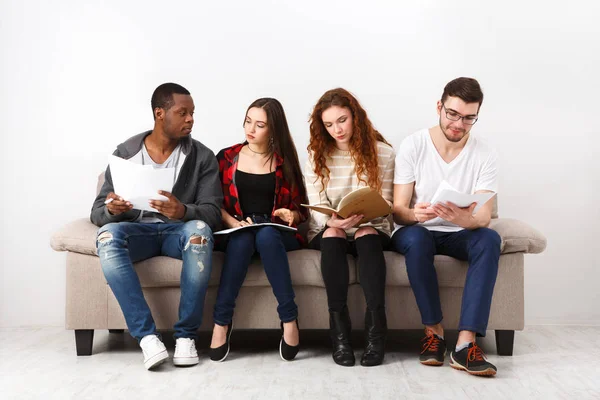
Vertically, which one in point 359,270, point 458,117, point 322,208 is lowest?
point 359,270

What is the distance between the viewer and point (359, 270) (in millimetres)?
2814

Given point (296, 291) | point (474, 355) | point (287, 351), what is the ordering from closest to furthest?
point (474, 355)
point (287, 351)
point (296, 291)

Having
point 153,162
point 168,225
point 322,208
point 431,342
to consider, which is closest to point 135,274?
point 168,225

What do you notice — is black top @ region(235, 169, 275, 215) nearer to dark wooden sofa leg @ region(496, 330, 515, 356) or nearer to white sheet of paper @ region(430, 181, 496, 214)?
white sheet of paper @ region(430, 181, 496, 214)

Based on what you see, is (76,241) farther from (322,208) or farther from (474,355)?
(474,355)

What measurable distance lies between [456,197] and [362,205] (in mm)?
337

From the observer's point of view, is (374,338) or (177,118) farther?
(177,118)

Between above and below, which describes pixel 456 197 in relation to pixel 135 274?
above

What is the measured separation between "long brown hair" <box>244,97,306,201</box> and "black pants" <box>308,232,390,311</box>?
413 millimetres

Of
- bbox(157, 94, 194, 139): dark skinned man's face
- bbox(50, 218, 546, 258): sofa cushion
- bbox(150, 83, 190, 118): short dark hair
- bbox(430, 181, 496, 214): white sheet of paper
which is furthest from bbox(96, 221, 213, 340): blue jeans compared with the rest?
bbox(430, 181, 496, 214): white sheet of paper

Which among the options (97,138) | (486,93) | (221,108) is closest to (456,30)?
(486,93)

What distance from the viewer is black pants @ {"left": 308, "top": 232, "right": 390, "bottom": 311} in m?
2.77

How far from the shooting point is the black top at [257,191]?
3148 millimetres

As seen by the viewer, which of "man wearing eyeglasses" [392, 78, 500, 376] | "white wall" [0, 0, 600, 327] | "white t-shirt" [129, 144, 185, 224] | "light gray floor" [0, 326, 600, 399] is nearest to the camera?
"light gray floor" [0, 326, 600, 399]
